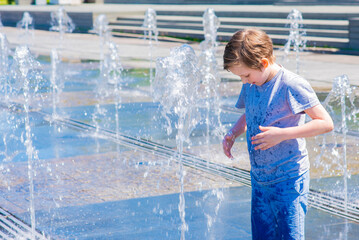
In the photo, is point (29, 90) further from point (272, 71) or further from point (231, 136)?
point (272, 71)

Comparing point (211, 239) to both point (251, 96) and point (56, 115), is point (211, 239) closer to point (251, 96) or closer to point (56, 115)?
Result: point (251, 96)

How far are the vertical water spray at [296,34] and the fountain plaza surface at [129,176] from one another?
5352 mm

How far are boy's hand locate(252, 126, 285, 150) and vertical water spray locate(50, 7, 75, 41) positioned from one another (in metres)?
20.2

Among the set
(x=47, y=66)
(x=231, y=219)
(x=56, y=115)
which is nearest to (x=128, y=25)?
(x=47, y=66)

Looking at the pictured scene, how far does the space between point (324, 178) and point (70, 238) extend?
89.9 inches

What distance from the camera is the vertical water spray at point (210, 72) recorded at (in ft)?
24.9

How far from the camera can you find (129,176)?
5.36m

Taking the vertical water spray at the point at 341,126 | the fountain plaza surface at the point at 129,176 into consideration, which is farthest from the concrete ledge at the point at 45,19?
the vertical water spray at the point at 341,126

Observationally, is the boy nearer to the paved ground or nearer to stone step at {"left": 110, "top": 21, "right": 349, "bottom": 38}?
the paved ground

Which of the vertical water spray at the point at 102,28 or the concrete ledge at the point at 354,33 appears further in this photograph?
the vertical water spray at the point at 102,28

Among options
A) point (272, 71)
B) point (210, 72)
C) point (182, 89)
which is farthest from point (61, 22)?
point (272, 71)

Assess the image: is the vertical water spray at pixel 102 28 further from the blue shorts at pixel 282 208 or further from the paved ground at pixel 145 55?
the blue shorts at pixel 282 208

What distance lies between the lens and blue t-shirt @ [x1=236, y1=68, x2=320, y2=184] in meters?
2.79

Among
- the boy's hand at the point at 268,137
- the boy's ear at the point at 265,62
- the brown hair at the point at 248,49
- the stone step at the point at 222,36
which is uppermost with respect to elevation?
the brown hair at the point at 248,49
